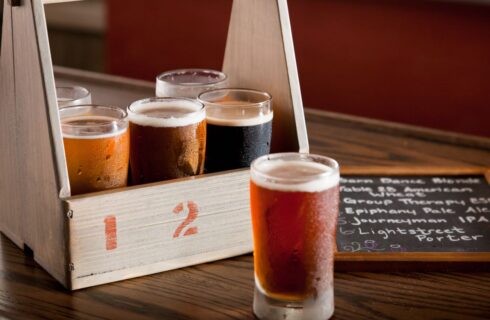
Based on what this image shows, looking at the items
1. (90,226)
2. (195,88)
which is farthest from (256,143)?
(90,226)

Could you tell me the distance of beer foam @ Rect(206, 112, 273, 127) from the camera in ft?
4.33

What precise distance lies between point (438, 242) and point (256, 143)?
34 centimetres

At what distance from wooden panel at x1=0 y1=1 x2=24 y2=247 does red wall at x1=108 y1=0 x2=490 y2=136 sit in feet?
7.31

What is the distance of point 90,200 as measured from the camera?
45.9 inches

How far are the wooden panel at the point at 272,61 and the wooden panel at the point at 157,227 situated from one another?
156mm

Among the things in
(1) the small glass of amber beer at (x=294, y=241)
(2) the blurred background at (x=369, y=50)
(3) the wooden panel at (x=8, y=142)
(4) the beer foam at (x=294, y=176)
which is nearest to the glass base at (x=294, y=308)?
(1) the small glass of amber beer at (x=294, y=241)

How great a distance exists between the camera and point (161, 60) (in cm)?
398

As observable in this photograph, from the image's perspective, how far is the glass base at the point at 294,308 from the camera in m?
1.08

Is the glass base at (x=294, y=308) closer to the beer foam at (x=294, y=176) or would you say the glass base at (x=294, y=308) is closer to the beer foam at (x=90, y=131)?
the beer foam at (x=294, y=176)

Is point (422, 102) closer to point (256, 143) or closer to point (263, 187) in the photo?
point (256, 143)

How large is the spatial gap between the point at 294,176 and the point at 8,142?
49 cm

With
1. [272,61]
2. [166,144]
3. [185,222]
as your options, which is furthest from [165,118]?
[272,61]

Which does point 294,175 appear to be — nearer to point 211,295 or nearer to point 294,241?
point 294,241

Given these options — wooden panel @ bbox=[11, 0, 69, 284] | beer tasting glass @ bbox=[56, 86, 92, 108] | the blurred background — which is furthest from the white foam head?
the blurred background
